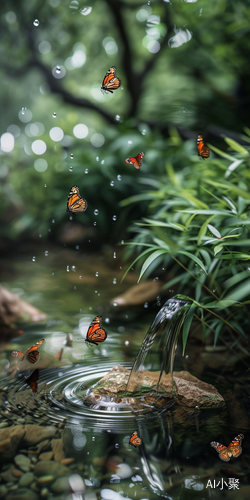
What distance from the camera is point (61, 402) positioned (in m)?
1.38

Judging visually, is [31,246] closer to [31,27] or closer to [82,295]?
[82,295]

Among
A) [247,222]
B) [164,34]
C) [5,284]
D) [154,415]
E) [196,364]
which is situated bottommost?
[5,284]

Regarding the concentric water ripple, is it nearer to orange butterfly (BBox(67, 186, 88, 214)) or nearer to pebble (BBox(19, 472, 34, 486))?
pebble (BBox(19, 472, 34, 486))

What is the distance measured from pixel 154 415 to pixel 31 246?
3.50 m

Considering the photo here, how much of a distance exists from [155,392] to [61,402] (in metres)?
0.32

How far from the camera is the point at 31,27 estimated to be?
453 centimetres

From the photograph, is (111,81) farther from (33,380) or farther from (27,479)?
(27,479)

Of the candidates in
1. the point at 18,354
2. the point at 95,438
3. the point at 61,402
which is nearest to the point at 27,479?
the point at 95,438

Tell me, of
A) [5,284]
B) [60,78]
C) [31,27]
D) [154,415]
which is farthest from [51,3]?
[154,415]

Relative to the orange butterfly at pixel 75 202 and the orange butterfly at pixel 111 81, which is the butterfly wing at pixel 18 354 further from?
the orange butterfly at pixel 111 81

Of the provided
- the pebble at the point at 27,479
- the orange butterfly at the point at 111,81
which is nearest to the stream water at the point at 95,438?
the pebble at the point at 27,479

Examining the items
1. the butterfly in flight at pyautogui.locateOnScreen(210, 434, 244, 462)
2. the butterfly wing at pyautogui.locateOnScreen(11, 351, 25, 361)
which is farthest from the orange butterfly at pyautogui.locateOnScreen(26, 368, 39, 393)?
the butterfly in flight at pyautogui.locateOnScreen(210, 434, 244, 462)

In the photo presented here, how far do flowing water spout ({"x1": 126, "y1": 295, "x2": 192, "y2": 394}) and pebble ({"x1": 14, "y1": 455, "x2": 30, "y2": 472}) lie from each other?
19.8 inches

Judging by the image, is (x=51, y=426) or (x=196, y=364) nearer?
(x=51, y=426)
